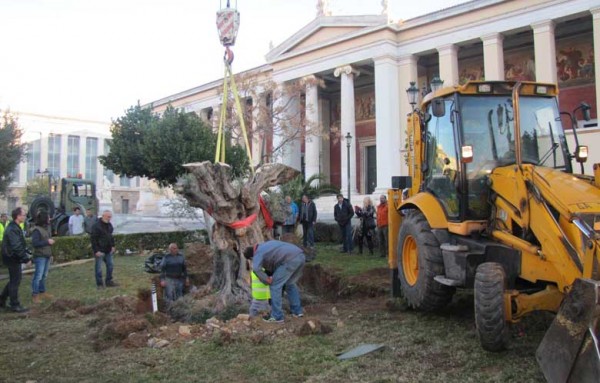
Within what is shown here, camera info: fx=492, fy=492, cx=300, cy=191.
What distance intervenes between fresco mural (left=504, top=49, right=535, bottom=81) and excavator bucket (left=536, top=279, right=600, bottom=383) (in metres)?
24.2

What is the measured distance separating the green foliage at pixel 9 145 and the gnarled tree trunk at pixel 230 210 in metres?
14.1

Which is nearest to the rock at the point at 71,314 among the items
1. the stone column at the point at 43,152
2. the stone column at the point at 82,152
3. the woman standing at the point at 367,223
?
the woman standing at the point at 367,223

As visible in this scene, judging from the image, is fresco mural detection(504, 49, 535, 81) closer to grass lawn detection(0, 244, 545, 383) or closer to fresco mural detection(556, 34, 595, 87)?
fresco mural detection(556, 34, 595, 87)

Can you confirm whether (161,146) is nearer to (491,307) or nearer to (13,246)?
(13,246)

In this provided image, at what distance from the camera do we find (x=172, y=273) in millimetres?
9547

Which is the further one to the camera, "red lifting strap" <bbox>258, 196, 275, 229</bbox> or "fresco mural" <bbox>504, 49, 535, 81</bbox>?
"fresco mural" <bbox>504, 49, 535, 81</bbox>

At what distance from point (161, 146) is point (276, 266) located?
14434 mm

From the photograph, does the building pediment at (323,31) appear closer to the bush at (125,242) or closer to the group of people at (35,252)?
the bush at (125,242)

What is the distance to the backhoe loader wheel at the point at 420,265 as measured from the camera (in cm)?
593

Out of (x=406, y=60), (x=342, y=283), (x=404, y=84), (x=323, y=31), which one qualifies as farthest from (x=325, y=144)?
(x=342, y=283)

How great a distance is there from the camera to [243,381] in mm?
4613

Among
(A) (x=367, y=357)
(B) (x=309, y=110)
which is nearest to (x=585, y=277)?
(A) (x=367, y=357)

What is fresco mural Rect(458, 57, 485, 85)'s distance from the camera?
2730cm

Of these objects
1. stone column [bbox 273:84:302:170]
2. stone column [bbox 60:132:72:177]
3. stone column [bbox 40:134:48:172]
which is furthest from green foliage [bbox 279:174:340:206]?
stone column [bbox 40:134:48:172]
